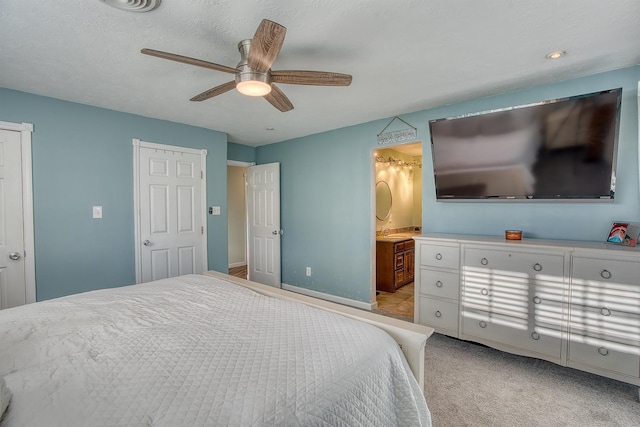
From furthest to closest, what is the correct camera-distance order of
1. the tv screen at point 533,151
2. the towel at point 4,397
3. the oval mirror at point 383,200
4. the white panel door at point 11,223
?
the oval mirror at point 383,200, the white panel door at point 11,223, the tv screen at point 533,151, the towel at point 4,397

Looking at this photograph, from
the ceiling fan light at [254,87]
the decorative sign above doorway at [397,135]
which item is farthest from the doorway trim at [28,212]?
the decorative sign above doorway at [397,135]

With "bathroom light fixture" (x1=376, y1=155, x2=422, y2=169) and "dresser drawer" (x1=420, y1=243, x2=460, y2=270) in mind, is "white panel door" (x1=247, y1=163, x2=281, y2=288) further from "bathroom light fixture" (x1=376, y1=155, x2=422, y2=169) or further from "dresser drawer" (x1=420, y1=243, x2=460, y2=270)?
"dresser drawer" (x1=420, y1=243, x2=460, y2=270)

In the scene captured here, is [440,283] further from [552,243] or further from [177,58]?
[177,58]

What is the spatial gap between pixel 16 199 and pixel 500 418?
13.8 ft

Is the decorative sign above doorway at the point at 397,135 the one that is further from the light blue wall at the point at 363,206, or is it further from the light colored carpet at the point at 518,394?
the light colored carpet at the point at 518,394

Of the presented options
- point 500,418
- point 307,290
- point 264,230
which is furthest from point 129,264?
point 500,418

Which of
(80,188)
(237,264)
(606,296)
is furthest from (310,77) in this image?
(237,264)

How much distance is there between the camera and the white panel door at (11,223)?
2.63 metres

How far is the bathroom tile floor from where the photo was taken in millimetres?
3616

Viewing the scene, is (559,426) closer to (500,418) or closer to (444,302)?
(500,418)

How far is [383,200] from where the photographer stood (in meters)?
4.97

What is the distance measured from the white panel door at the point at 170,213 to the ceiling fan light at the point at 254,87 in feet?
7.20

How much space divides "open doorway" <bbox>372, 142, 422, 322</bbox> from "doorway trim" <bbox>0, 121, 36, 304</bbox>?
3.55m

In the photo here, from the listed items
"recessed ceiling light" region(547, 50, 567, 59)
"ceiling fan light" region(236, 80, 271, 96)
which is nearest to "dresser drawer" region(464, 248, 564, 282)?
"recessed ceiling light" region(547, 50, 567, 59)
